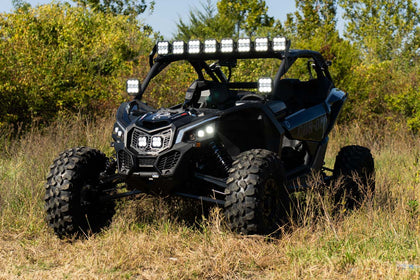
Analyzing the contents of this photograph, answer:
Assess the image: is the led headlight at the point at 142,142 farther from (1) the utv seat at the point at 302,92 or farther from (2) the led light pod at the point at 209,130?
(1) the utv seat at the point at 302,92

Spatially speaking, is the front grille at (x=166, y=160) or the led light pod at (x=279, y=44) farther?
the led light pod at (x=279, y=44)

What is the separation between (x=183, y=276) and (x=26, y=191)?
2934 mm

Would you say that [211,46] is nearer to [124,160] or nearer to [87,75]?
[124,160]

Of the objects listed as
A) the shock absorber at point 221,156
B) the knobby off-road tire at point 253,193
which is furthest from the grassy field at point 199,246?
the shock absorber at point 221,156

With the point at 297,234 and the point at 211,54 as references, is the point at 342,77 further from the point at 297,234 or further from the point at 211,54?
the point at 297,234

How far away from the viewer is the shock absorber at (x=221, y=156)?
17.5 ft

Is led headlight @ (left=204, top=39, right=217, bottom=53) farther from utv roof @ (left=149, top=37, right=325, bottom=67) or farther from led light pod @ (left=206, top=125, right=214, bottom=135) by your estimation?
led light pod @ (left=206, top=125, right=214, bottom=135)

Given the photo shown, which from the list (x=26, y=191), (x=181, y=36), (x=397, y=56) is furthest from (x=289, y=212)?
(x=397, y=56)

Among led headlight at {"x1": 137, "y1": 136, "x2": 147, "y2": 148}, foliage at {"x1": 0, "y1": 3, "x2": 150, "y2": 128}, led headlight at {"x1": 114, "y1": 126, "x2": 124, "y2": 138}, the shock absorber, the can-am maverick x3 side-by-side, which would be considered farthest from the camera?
foliage at {"x1": 0, "y1": 3, "x2": 150, "y2": 128}

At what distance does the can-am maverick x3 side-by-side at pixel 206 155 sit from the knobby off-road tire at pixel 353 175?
22cm

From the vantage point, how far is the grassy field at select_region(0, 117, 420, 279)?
448 centimetres

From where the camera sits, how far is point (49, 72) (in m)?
11.2

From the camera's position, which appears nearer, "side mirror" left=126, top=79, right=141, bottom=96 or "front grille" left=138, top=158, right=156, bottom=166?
"front grille" left=138, top=158, right=156, bottom=166

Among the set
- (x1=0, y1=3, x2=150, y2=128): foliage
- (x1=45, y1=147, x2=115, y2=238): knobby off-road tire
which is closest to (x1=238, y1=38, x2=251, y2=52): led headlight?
(x1=45, y1=147, x2=115, y2=238): knobby off-road tire
